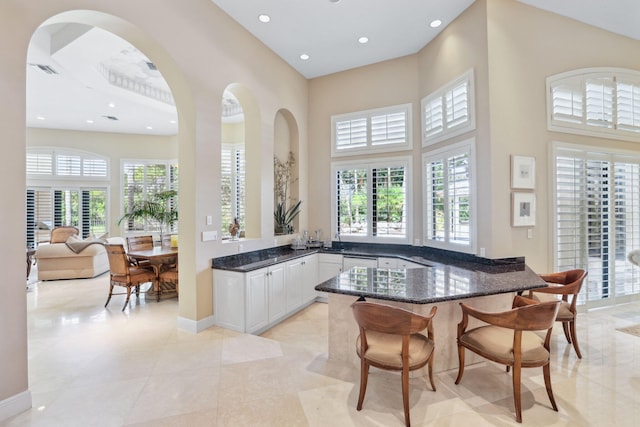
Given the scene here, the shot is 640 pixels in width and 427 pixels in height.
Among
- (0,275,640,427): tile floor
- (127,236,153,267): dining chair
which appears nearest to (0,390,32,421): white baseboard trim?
(0,275,640,427): tile floor

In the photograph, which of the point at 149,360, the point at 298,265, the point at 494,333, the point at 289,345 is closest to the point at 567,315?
the point at 494,333

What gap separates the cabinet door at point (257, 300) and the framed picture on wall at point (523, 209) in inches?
127

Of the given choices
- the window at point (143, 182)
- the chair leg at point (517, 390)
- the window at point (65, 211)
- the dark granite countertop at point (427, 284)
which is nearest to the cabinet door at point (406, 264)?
the dark granite countertop at point (427, 284)

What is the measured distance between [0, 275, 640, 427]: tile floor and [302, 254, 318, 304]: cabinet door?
0.99m

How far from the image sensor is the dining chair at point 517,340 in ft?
6.66

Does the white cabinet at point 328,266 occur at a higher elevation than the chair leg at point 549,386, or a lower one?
A: higher

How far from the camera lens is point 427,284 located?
8.68ft

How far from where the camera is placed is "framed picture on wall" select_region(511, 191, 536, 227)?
3.55 meters

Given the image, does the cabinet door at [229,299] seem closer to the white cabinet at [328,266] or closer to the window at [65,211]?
the white cabinet at [328,266]

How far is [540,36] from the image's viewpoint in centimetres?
375

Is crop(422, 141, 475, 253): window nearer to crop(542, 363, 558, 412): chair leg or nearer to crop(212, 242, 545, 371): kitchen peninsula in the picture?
crop(212, 242, 545, 371): kitchen peninsula

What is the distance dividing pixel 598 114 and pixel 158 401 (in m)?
6.29

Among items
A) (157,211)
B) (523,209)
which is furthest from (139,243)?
(523,209)

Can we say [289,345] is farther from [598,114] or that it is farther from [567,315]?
[598,114]
